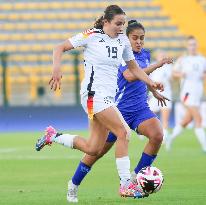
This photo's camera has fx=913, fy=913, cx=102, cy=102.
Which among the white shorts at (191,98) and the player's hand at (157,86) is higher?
the player's hand at (157,86)

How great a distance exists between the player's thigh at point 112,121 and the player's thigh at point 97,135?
0.38ft

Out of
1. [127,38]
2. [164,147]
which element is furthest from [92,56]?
[164,147]

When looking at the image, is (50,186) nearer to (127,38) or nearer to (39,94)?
(127,38)

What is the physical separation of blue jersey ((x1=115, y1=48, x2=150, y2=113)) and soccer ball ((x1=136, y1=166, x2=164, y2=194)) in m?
1.29

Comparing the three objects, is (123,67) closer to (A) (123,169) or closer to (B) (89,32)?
(B) (89,32)

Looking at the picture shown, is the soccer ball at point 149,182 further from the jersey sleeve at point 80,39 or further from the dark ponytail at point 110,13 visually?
the dark ponytail at point 110,13

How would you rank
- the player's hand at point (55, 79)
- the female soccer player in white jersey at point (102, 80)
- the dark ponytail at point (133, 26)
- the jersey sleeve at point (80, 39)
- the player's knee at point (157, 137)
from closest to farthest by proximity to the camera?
1. the player's hand at point (55, 79)
2. the jersey sleeve at point (80, 39)
3. the female soccer player in white jersey at point (102, 80)
4. the player's knee at point (157, 137)
5. the dark ponytail at point (133, 26)

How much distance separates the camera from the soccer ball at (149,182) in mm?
10195

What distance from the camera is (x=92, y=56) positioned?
33.2 ft

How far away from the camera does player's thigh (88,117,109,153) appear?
10133mm

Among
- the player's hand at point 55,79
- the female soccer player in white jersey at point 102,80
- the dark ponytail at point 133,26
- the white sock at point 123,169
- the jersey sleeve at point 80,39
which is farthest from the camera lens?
the dark ponytail at point 133,26

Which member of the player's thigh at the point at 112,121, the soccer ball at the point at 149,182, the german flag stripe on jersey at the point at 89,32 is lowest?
the soccer ball at the point at 149,182

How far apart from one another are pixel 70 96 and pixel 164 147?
10198 mm

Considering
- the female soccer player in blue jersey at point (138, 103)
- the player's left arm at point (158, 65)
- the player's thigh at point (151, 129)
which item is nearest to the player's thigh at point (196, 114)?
the female soccer player in blue jersey at point (138, 103)
